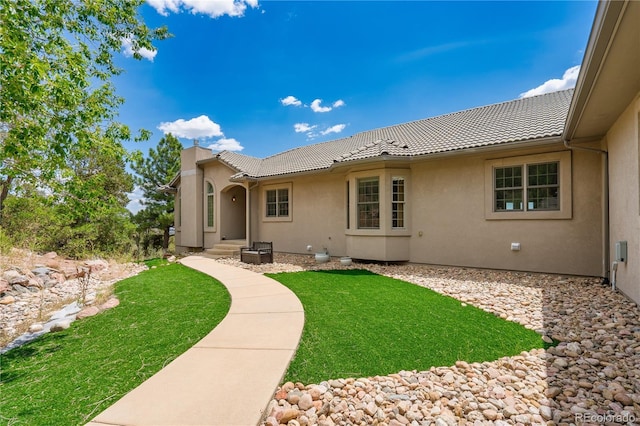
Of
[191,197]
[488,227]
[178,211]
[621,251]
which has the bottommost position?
[621,251]

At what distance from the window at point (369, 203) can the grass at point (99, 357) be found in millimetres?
6153

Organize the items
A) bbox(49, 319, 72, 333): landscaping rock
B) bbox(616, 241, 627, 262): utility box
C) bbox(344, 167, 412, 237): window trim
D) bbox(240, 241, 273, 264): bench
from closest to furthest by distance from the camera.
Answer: bbox(49, 319, 72, 333): landscaping rock < bbox(616, 241, 627, 262): utility box < bbox(344, 167, 412, 237): window trim < bbox(240, 241, 273, 264): bench

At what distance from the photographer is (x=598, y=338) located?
4078 mm

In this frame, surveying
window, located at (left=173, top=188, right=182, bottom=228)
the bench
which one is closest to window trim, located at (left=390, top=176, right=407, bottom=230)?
the bench

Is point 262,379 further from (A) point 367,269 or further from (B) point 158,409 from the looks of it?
(A) point 367,269

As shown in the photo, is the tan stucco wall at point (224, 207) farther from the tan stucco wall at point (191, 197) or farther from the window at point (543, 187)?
the window at point (543, 187)

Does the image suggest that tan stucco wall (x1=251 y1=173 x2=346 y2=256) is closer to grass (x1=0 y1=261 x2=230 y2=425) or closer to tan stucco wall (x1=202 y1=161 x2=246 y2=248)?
tan stucco wall (x1=202 y1=161 x2=246 y2=248)

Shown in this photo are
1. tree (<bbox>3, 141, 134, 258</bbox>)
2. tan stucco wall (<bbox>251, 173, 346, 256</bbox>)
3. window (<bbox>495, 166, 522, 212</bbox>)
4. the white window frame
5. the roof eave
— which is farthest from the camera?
tan stucco wall (<bbox>251, 173, 346, 256</bbox>)

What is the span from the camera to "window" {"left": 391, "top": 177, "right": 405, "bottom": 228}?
34.4ft

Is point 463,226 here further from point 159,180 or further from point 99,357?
point 159,180

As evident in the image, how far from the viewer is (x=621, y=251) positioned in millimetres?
5926

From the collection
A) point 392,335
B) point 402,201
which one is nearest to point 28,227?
point 402,201

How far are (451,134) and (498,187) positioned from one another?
2853 mm

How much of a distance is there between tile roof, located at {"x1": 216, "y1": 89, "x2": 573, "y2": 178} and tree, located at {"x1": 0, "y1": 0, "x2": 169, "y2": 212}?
6.96 metres
